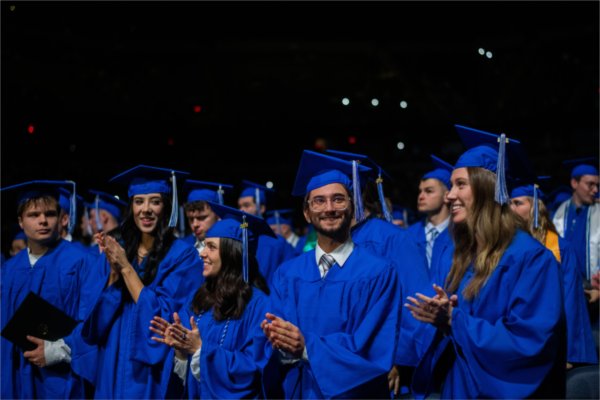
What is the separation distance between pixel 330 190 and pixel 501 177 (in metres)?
0.96

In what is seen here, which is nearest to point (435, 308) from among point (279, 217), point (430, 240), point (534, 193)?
point (534, 193)

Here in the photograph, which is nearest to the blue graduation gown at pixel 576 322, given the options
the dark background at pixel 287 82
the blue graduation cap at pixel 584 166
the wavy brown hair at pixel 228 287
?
the wavy brown hair at pixel 228 287

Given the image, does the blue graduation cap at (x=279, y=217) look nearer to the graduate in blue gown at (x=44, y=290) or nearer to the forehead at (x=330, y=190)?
the graduate in blue gown at (x=44, y=290)

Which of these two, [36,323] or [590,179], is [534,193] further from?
[36,323]

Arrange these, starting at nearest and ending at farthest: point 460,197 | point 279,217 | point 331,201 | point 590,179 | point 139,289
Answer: point 460,197 < point 331,201 < point 139,289 < point 590,179 < point 279,217

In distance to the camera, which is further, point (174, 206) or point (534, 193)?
point (534, 193)

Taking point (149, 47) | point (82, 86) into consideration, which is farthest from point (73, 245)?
point (149, 47)

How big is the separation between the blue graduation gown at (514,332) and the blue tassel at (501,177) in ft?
0.70

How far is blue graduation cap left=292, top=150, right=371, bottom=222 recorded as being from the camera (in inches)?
166

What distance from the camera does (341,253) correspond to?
394 cm

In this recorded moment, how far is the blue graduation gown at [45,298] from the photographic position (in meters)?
5.27

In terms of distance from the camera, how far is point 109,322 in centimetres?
494

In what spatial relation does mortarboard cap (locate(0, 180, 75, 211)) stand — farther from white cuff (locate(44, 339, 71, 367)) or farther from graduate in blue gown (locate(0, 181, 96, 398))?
white cuff (locate(44, 339, 71, 367))

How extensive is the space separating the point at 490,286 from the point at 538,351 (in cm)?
34
